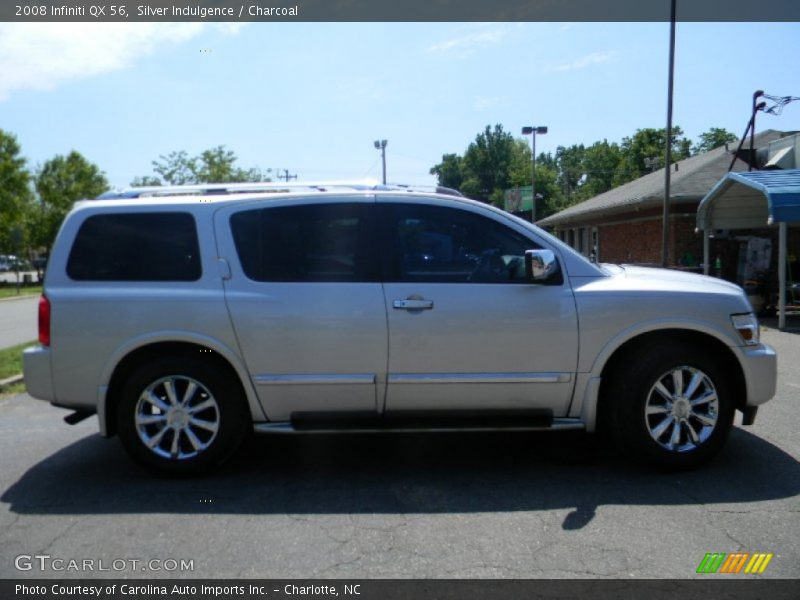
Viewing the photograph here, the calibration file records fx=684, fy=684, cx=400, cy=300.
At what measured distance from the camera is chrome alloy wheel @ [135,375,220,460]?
4684mm

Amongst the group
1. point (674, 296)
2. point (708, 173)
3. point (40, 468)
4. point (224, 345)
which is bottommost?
point (40, 468)

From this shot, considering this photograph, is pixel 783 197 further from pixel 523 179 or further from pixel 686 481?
pixel 523 179

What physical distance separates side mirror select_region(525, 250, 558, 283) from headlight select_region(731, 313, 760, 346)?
1346 mm

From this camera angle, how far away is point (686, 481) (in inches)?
180

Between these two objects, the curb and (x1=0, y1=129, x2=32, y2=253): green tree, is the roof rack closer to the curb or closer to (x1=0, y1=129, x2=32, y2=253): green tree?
the curb

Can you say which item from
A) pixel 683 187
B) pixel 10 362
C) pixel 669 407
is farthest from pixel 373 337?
pixel 683 187

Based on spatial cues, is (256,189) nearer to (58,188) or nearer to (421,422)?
(421,422)

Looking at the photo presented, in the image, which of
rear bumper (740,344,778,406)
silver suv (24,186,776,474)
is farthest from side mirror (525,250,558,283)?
rear bumper (740,344,778,406)

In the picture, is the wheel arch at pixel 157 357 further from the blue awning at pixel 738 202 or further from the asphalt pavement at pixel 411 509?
the blue awning at pixel 738 202

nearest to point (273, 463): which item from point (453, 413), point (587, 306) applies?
point (453, 413)

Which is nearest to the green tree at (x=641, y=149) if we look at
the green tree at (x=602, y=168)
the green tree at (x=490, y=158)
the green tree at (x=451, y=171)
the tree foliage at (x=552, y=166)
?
the tree foliage at (x=552, y=166)

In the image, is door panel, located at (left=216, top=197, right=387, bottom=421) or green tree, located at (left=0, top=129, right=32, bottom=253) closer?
door panel, located at (left=216, top=197, right=387, bottom=421)

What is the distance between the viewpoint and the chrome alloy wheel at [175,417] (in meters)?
4.68

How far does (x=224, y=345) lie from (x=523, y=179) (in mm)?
64582
